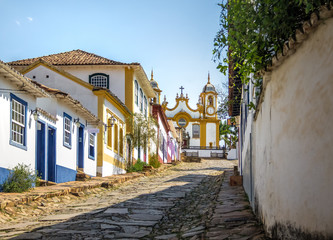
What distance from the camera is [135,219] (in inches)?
348

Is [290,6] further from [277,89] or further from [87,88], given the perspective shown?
[87,88]

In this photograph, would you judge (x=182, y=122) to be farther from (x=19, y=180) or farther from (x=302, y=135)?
(x=302, y=135)

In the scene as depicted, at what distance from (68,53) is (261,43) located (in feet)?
79.1

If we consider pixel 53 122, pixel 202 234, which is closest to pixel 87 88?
pixel 53 122

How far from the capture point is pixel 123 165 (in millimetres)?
24766

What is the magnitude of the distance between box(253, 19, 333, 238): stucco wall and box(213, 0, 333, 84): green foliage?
0.26 m

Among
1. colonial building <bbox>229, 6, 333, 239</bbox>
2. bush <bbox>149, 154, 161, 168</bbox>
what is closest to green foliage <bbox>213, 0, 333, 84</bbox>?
colonial building <bbox>229, 6, 333, 239</bbox>

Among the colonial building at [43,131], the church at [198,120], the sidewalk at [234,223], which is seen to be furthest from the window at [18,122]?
the church at [198,120]

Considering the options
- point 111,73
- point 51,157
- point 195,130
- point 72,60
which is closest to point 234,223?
point 51,157

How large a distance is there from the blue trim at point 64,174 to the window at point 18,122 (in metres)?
2.78

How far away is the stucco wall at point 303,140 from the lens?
10.9ft

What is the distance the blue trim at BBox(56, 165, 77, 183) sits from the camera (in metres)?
15.2

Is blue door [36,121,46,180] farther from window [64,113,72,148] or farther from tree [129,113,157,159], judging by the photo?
tree [129,113,157,159]

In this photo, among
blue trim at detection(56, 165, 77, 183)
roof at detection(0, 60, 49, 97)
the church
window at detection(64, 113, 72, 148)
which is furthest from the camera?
the church
